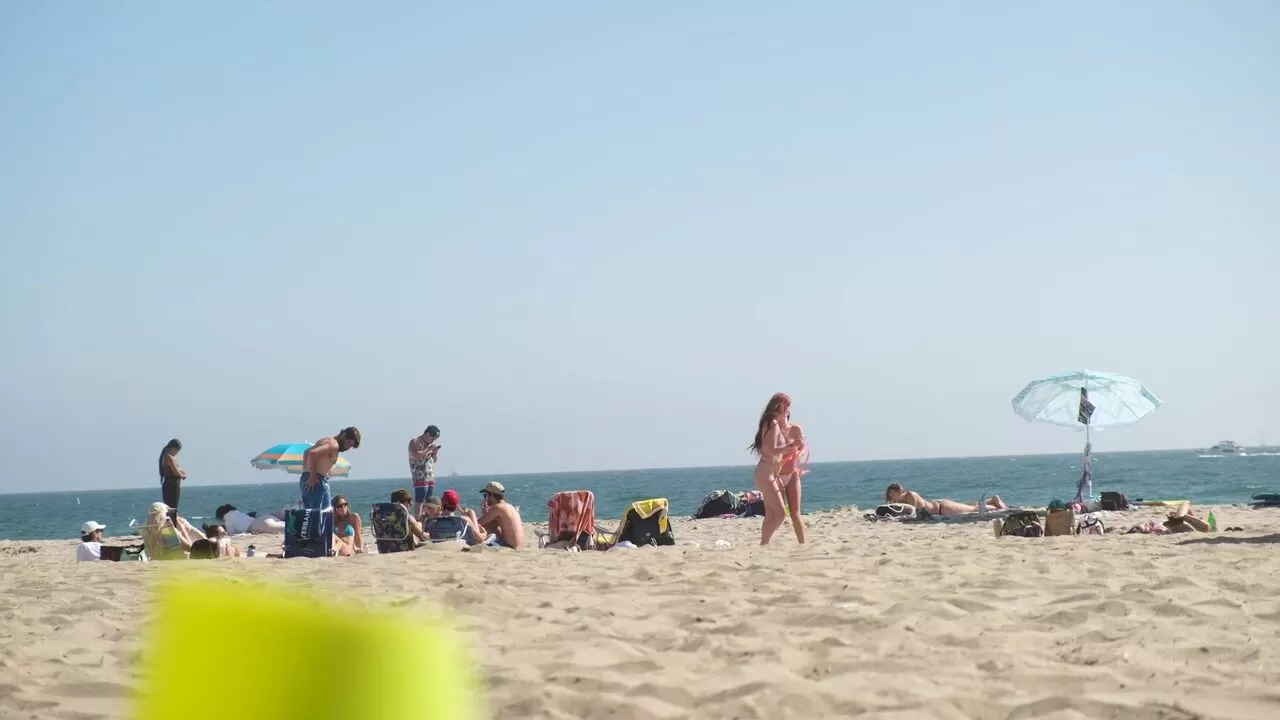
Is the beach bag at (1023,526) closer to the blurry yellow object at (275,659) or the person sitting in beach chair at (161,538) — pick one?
the person sitting in beach chair at (161,538)

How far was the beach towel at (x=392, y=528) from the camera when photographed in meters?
10.8

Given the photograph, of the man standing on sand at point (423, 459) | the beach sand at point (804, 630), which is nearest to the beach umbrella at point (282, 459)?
the man standing on sand at point (423, 459)

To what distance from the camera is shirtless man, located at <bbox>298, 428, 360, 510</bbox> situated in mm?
9953

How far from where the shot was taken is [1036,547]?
333 inches

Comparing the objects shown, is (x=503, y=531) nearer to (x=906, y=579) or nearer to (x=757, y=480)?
(x=757, y=480)

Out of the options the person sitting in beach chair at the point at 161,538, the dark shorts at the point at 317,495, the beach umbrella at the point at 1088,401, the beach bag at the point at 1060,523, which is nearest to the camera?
the dark shorts at the point at 317,495

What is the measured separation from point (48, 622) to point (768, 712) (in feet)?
13.2

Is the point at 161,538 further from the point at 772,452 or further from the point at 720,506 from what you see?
the point at 720,506

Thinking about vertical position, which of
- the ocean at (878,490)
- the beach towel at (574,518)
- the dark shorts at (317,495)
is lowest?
the ocean at (878,490)

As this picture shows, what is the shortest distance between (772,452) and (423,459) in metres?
6.13

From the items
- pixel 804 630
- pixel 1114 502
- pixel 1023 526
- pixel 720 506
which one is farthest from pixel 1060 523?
pixel 720 506

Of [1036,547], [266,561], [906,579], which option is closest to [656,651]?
[906,579]

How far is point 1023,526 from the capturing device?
1110 centimetres

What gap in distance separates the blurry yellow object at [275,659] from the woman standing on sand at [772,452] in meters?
9.05
